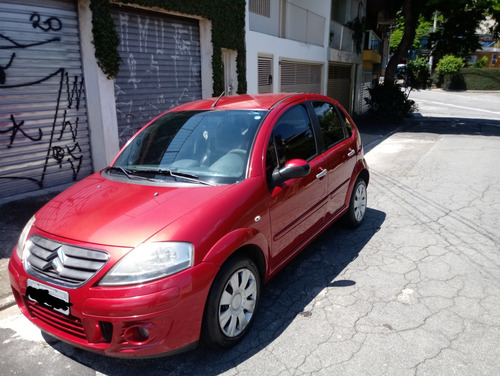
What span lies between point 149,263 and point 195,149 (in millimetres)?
1285

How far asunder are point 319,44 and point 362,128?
3814 millimetres

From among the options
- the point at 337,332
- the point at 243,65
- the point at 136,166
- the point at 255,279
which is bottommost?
the point at 337,332

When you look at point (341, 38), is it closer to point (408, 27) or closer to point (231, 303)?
point (408, 27)

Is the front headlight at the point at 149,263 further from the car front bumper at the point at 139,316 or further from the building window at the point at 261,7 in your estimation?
the building window at the point at 261,7

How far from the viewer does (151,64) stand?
309 inches

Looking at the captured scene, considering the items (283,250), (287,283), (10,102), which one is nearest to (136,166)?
(283,250)

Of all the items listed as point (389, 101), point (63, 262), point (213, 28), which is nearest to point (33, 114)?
point (63, 262)

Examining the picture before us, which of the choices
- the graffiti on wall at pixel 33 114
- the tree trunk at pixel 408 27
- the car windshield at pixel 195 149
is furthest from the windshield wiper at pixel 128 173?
the tree trunk at pixel 408 27

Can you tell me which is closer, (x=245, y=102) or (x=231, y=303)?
(x=231, y=303)

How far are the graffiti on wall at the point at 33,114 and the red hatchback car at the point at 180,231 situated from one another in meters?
3.14

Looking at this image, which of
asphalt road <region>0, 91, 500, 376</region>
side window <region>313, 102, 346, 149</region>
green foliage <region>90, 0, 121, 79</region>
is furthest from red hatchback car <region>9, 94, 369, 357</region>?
green foliage <region>90, 0, 121, 79</region>

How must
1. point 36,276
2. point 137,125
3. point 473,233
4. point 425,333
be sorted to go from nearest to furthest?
point 36,276
point 425,333
point 473,233
point 137,125

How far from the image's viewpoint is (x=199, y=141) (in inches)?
131

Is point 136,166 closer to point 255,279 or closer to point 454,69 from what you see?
point 255,279
